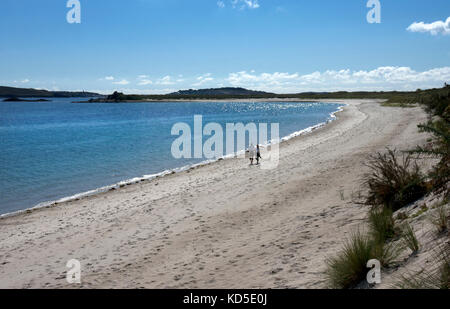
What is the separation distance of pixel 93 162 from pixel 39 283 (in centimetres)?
1830

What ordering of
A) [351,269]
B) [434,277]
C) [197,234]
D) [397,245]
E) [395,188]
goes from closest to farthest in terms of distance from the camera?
[434,277] < [351,269] < [397,245] < [395,188] < [197,234]

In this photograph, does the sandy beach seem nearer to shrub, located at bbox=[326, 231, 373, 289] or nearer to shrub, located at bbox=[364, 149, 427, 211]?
shrub, located at bbox=[326, 231, 373, 289]

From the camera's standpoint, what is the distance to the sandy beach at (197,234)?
6.01 m

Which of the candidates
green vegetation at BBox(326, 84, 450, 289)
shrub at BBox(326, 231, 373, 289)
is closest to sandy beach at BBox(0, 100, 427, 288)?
shrub at BBox(326, 231, 373, 289)

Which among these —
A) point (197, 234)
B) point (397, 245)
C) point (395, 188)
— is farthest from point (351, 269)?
point (197, 234)

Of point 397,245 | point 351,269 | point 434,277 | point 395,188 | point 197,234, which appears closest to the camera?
point 434,277

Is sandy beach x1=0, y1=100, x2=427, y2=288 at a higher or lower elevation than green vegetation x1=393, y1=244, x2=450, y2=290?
lower

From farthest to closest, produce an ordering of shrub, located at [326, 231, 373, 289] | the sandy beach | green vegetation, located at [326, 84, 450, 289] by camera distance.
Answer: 1. the sandy beach
2. shrub, located at [326, 231, 373, 289]
3. green vegetation, located at [326, 84, 450, 289]

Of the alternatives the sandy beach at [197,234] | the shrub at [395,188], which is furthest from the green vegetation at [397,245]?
the sandy beach at [197,234]

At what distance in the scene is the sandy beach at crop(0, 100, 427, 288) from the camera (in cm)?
601

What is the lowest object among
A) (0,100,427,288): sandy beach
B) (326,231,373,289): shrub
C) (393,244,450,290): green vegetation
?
(0,100,427,288): sandy beach

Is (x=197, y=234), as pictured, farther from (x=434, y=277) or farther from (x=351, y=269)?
(x=434, y=277)

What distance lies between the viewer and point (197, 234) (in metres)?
8.33

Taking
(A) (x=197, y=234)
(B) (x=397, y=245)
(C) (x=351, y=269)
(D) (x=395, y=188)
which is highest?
(D) (x=395, y=188)
